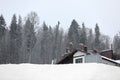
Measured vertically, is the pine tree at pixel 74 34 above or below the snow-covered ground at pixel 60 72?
above

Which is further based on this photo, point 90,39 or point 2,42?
point 90,39

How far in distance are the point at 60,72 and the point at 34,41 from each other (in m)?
46.8

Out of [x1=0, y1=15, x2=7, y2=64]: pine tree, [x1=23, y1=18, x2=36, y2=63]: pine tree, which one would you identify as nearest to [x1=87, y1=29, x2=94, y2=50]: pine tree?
[x1=23, y1=18, x2=36, y2=63]: pine tree

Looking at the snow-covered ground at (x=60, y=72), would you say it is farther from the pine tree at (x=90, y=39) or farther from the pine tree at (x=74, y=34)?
the pine tree at (x=90, y=39)

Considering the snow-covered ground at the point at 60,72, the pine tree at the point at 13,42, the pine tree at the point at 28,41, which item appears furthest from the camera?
the pine tree at the point at 28,41

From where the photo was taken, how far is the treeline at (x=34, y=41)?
171 ft

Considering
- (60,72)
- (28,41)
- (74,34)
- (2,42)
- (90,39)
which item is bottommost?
(60,72)

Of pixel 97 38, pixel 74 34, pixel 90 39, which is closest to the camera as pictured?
pixel 74 34

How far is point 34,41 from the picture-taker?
5725 cm

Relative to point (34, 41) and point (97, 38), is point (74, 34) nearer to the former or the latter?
point (97, 38)

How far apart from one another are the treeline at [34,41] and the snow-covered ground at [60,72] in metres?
38.4

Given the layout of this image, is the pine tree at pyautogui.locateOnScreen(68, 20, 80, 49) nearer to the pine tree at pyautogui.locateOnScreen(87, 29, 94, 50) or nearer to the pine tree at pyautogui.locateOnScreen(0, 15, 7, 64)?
the pine tree at pyautogui.locateOnScreen(87, 29, 94, 50)

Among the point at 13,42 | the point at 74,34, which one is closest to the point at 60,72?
the point at 13,42

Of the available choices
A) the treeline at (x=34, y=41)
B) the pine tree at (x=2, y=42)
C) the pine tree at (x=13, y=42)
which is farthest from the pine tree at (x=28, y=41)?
the pine tree at (x=2, y=42)
